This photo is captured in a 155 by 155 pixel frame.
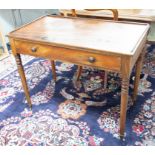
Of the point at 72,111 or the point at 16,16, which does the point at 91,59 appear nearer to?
the point at 72,111

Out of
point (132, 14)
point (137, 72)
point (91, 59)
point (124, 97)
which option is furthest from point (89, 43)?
point (132, 14)

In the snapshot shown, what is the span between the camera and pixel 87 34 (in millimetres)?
1498

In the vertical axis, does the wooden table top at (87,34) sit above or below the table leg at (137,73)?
above

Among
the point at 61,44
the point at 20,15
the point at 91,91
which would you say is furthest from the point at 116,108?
the point at 20,15

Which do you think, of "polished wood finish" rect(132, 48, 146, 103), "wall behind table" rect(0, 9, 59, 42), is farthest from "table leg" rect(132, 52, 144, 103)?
"wall behind table" rect(0, 9, 59, 42)

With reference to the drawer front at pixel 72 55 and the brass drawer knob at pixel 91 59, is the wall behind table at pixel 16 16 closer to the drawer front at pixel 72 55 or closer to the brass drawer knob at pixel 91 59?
the drawer front at pixel 72 55

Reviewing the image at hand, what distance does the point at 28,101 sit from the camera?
191 cm

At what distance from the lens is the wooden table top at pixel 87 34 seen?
4.29 feet

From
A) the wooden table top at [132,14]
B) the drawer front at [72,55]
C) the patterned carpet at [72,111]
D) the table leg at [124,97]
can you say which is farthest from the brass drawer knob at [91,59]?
the wooden table top at [132,14]

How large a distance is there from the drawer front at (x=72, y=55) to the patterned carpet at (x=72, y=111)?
58cm

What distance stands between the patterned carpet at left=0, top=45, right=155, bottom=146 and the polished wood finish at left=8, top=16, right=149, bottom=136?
8.1 inches

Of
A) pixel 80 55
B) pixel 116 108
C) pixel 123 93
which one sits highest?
pixel 80 55
